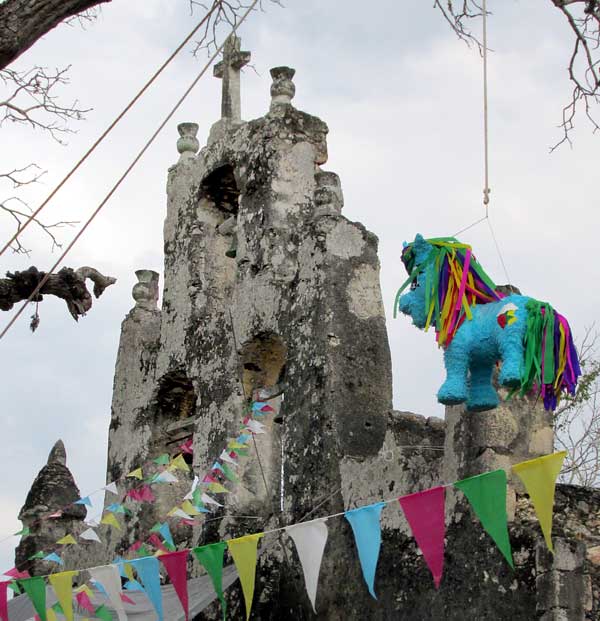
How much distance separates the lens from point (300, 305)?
11.8m

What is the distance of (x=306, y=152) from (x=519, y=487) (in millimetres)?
4500

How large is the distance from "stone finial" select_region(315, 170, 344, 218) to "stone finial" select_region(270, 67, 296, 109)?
96 cm

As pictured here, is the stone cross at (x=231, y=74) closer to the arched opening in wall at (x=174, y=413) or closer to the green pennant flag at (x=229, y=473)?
the arched opening in wall at (x=174, y=413)

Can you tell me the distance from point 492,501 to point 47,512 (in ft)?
25.0

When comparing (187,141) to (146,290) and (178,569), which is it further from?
(178,569)

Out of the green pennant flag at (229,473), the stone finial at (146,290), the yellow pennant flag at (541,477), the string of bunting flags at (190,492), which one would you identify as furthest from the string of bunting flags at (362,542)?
the stone finial at (146,290)

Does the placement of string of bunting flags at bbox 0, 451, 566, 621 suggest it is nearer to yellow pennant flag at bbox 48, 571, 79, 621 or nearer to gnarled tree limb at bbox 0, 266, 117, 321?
yellow pennant flag at bbox 48, 571, 79, 621

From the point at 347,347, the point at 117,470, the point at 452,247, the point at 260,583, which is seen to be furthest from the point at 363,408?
the point at 117,470

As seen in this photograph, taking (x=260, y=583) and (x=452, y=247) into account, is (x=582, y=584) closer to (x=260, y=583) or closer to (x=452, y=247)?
(x=452, y=247)

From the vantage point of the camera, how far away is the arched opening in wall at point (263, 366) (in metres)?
12.4

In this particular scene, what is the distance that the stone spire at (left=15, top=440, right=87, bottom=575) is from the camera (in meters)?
14.6

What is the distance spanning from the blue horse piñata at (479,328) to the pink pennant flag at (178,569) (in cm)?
228

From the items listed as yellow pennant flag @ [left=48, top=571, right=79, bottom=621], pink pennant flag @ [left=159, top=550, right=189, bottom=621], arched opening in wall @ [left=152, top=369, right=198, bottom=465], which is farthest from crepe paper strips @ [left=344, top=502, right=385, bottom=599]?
arched opening in wall @ [left=152, top=369, right=198, bottom=465]

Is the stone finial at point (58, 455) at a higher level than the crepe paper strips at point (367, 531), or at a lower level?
higher
